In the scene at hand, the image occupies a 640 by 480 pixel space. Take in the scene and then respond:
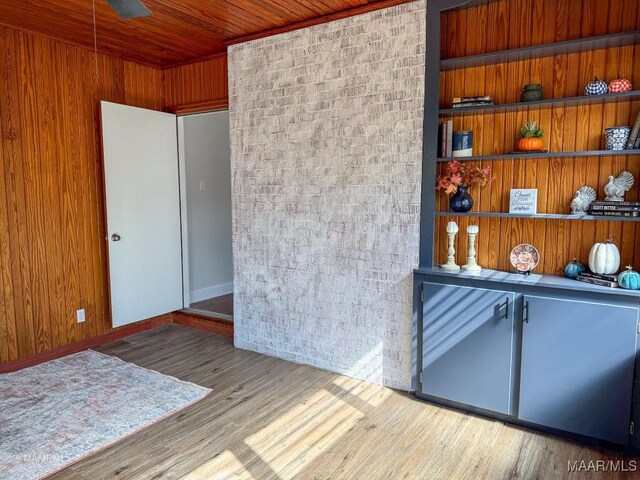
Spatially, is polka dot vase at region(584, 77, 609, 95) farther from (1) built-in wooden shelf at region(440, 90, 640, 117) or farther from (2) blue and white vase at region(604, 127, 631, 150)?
(2) blue and white vase at region(604, 127, 631, 150)

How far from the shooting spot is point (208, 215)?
17.4ft

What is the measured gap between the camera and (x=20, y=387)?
10.0 ft

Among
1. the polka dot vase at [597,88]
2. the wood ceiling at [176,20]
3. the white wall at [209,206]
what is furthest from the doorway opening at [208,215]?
the polka dot vase at [597,88]

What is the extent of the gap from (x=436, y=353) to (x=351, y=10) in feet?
7.68

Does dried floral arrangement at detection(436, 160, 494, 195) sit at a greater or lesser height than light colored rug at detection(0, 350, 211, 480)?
greater

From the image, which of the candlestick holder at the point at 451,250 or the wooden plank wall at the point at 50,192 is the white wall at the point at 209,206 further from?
the candlestick holder at the point at 451,250

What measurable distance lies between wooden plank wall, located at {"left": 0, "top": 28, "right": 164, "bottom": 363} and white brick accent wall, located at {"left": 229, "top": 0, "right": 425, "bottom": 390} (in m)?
1.30

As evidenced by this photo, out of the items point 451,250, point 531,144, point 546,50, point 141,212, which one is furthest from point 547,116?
point 141,212

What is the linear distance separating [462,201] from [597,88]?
92 cm

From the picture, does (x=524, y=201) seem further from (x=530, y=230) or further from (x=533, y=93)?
(x=533, y=93)

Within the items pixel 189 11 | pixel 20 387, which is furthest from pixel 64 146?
pixel 20 387

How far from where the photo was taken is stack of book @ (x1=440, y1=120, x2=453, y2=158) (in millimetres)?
2768

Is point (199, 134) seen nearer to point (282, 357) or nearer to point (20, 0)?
point (20, 0)

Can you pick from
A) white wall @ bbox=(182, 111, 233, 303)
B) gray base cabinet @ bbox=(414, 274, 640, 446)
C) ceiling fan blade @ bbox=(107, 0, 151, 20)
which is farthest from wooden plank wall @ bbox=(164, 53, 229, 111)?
gray base cabinet @ bbox=(414, 274, 640, 446)
